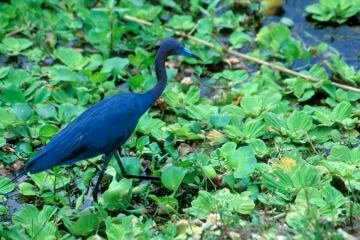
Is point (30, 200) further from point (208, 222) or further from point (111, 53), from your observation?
point (111, 53)

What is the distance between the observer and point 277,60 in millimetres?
6520

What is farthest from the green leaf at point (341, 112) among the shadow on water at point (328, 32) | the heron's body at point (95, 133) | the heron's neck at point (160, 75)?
the heron's body at point (95, 133)

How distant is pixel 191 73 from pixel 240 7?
3.38 ft

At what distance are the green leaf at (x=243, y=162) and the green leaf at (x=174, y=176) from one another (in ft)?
0.99

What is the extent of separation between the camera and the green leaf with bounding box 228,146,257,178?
16.1ft

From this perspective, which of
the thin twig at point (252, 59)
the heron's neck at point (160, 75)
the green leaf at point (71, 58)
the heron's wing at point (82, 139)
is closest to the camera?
the heron's wing at point (82, 139)

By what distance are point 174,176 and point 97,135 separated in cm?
48

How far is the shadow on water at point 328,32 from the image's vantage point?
6.65 m

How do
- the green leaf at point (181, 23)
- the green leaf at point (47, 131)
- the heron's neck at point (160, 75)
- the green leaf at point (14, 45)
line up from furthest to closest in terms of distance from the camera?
the green leaf at point (181, 23), the green leaf at point (14, 45), the green leaf at point (47, 131), the heron's neck at point (160, 75)

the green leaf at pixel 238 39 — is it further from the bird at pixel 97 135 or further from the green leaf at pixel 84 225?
the green leaf at pixel 84 225

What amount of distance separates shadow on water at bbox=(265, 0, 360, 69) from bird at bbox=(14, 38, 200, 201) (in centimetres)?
199

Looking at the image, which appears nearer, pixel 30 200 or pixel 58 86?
pixel 30 200

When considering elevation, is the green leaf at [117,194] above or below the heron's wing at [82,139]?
below

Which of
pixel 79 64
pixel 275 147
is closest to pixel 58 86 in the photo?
pixel 79 64
